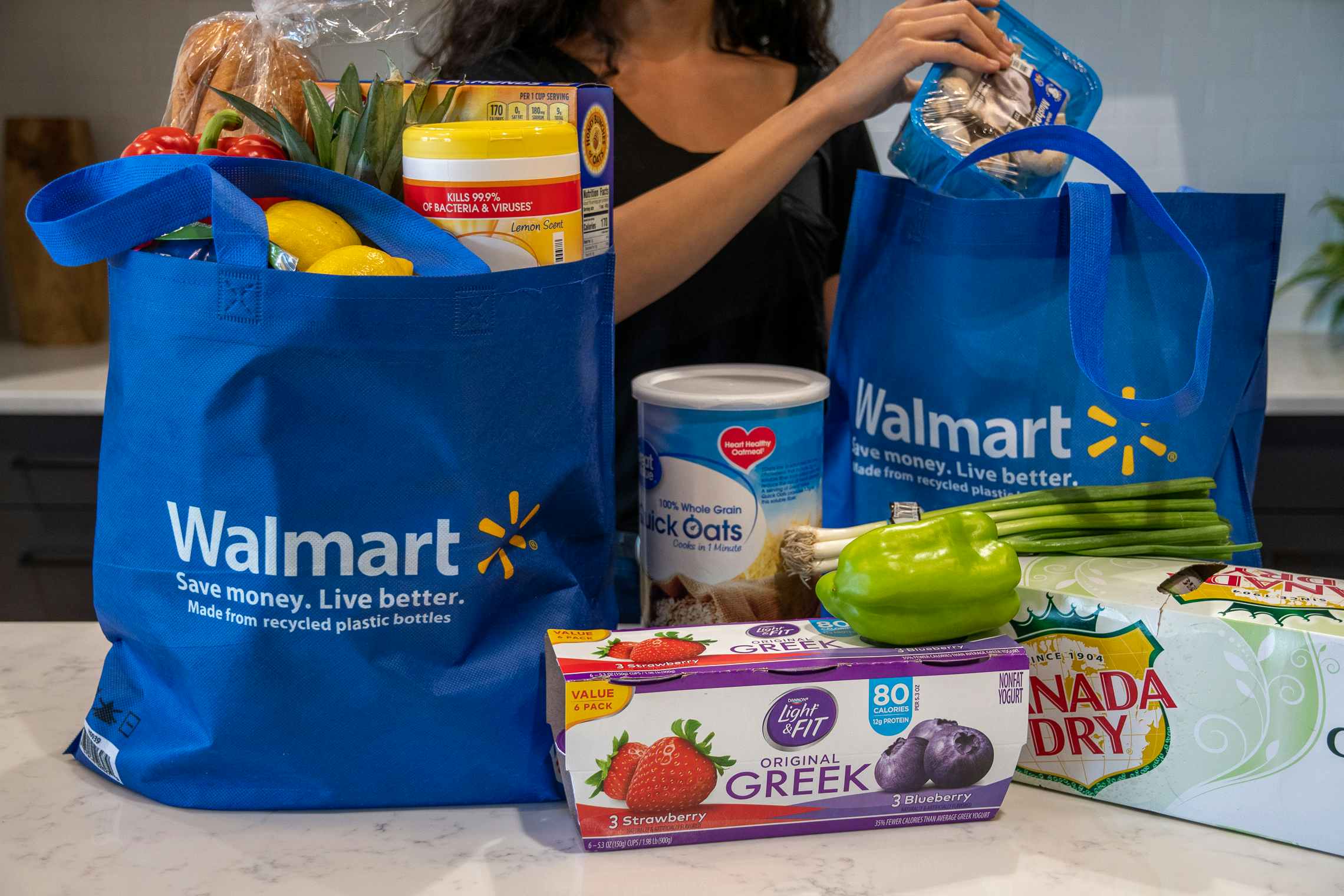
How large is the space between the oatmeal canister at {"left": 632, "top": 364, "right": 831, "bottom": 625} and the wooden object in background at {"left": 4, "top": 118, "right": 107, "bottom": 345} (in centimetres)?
212

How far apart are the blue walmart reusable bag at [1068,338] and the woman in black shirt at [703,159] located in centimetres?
26

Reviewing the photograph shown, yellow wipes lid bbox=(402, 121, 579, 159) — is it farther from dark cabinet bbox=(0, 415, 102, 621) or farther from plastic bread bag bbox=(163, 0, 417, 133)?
dark cabinet bbox=(0, 415, 102, 621)

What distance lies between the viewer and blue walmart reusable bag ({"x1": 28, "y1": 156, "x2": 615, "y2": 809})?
617 mm

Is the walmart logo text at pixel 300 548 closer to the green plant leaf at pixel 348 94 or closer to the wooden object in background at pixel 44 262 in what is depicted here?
the green plant leaf at pixel 348 94

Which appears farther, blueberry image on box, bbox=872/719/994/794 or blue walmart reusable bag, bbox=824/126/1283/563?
blue walmart reusable bag, bbox=824/126/1283/563

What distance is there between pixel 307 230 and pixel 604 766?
0.34 m

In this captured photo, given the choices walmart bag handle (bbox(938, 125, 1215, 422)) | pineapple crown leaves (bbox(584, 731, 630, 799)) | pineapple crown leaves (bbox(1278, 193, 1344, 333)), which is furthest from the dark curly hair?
pineapple crown leaves (bbox(1278, 193, 1344, 333))

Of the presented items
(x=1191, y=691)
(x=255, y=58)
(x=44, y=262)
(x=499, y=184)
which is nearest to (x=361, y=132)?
(x=499, y=184)

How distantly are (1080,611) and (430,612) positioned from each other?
1.24ft

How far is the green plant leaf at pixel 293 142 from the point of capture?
26.3 inches

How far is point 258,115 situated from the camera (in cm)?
67

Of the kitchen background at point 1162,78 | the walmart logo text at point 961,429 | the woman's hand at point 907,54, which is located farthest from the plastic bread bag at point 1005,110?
the kitchen background at point 1162,78

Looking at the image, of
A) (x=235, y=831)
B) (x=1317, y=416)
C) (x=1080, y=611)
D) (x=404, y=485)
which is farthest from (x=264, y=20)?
(x=1317, y=416)

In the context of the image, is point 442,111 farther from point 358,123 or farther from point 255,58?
point 255,58
